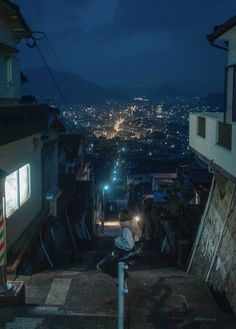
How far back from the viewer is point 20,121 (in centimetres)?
1219

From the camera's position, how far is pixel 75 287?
9398 mm

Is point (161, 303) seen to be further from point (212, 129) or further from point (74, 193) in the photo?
point (74, 193)

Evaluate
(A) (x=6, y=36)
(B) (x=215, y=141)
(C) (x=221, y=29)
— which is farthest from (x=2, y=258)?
(A) (x=6, y=36)

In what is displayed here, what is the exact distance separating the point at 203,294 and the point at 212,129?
4.53m

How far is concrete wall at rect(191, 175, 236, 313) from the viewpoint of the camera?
9282mm

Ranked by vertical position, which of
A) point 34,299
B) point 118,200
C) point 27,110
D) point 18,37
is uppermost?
point 18,37

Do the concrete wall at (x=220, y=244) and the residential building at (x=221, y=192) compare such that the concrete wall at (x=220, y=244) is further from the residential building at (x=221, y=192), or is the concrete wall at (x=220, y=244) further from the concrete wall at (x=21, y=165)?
the concrete wall at (x=21, y=165)

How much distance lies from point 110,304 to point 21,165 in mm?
6420

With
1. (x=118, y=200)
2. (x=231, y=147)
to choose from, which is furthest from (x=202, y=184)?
(x=118, y=200)

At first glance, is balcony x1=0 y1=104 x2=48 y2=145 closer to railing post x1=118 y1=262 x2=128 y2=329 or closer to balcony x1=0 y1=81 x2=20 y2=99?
balcony x1=0 y1=81 x2=20 y2=99

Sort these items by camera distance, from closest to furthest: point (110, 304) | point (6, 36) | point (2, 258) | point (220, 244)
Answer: point (2, 258)
point (110, 304)
point (220, 244)
point (6, 36)

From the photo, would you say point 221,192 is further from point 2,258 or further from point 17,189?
point 2,258

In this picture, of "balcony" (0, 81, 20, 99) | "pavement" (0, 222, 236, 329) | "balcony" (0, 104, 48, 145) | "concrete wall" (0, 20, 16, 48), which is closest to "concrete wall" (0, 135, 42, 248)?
"balcony" (0, 104, 48, 145)

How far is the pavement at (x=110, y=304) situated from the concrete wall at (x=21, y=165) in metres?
2.76
